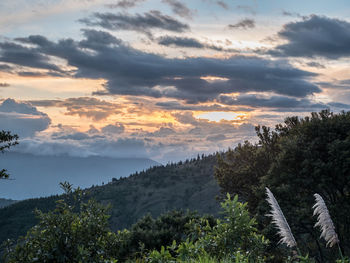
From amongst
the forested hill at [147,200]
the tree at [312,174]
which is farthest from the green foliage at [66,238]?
the forested hill at [147,200]

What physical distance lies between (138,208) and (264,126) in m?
144

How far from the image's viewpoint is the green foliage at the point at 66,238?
9.58 m

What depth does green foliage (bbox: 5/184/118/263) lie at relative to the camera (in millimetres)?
9578

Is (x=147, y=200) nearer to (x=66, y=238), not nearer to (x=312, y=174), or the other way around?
(x=312, y=174)

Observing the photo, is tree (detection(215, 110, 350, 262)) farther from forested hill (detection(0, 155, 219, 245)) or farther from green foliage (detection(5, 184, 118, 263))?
forested hill (detection(0, 155, 219, 245))

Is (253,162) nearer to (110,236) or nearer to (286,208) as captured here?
(286,208)

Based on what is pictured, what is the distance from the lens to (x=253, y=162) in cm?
4156

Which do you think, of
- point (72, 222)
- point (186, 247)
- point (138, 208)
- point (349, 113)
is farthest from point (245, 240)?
point (138, 208)

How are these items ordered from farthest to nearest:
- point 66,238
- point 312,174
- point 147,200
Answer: point 147,200
point 312,174
point 66,238

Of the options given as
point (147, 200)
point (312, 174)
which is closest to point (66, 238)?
point (312, 174)

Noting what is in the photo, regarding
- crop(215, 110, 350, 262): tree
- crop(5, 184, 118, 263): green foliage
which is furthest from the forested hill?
crop(5, 184, 118, 263): green foliage

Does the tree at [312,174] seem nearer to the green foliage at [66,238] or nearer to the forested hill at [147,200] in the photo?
the green foliage at [66,238]

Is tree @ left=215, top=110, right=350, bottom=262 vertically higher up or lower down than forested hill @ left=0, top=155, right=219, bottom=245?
higher up

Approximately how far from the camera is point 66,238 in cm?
987
